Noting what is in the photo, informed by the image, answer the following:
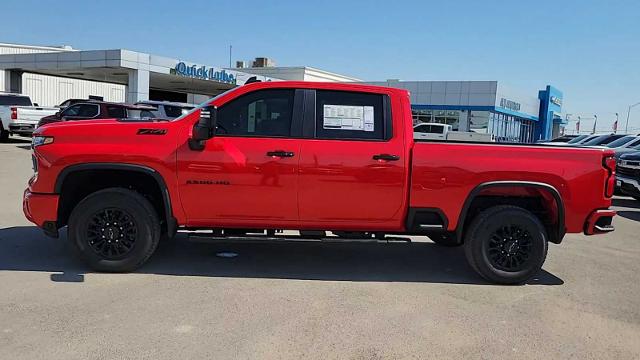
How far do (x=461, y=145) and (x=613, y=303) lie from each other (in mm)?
2126

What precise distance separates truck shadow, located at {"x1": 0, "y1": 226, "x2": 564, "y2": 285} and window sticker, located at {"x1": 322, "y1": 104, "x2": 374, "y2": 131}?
4.34ft

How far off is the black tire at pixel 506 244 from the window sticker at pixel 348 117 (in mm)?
1543

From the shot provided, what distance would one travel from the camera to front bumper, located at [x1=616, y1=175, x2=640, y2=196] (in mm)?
11477

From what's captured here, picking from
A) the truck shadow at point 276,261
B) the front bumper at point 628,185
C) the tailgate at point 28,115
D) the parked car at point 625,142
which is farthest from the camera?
the tailgate at point 28,115

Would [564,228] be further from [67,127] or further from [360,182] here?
[67,127]

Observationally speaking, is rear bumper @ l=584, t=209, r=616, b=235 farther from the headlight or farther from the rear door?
the headlight

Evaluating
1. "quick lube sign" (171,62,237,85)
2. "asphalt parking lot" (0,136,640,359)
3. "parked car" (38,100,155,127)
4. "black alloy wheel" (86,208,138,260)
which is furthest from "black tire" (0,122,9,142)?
"black alloy wheel" (86,208,138,260)

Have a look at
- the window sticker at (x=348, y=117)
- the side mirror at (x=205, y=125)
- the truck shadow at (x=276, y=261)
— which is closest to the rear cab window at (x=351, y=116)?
the window sticker at (x=348, y=117)

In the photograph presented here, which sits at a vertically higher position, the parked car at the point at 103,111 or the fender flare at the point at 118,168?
the parked car at the point at 103,111

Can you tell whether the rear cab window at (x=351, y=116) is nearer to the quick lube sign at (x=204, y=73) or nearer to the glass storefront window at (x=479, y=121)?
the quick lube sign at (x=204, y=73)

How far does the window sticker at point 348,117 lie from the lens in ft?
17.4

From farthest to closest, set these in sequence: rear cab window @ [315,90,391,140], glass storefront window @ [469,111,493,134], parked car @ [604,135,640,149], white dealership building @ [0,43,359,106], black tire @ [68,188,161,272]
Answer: glass storefront window @ [469,111,493,134] → white dealership building @ [0,43,359,106] → parked car @ [604,135,640,149] → rear cab window @ [315,90,391,140] → black tire @ [68,188,161,272]

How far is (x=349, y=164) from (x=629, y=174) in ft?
31.0

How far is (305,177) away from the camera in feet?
16.8
